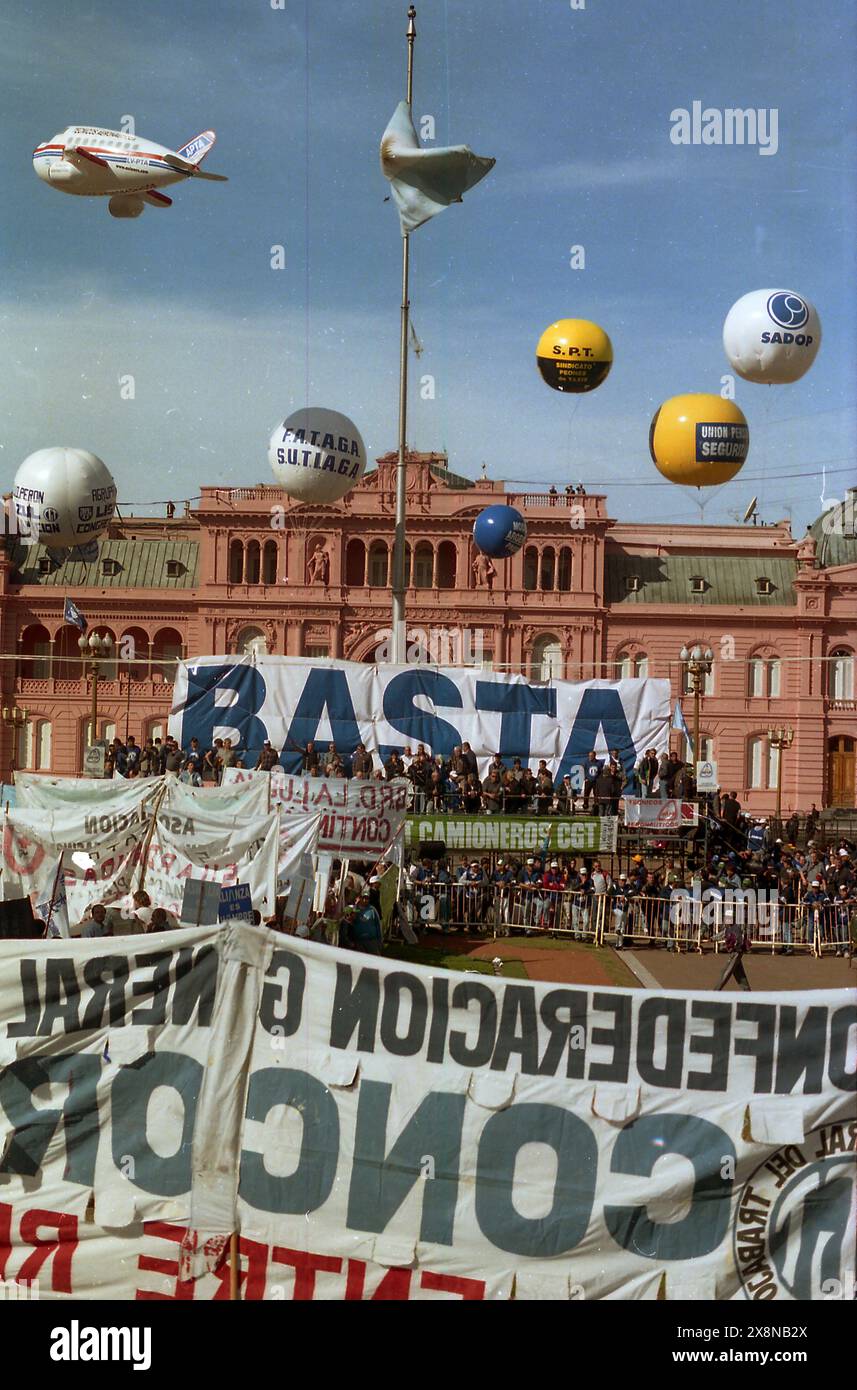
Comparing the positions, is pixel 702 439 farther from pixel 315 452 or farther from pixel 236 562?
pixel 236 562

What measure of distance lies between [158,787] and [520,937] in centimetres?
853

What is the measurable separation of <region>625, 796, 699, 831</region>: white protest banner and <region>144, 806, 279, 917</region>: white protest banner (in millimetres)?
9032

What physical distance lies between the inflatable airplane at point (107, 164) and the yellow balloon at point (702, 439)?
23.1 ft

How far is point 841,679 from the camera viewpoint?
193 feet

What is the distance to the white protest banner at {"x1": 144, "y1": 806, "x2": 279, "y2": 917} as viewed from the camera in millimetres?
15344

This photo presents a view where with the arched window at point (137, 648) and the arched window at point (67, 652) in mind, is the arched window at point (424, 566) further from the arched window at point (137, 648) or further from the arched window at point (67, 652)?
the arched window at point (67, 652)

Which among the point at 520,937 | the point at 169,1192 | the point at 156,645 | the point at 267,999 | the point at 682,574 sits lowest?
the point at 520,937

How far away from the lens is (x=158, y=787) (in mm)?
15898

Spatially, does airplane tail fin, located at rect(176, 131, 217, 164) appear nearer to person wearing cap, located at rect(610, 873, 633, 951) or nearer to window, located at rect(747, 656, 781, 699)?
person wearing cap, located at rect(610, 873, 633, 951)

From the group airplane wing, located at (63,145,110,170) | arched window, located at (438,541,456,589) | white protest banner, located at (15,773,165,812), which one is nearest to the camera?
white protest banner, located at (15,773,165,812)

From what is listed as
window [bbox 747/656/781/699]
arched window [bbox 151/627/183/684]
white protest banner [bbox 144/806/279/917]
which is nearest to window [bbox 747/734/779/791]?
window [bbox 747/656/781/699]
